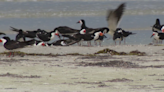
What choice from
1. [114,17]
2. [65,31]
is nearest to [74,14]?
[65,31]

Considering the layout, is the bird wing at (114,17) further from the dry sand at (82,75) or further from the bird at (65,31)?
the bird at (65,31)

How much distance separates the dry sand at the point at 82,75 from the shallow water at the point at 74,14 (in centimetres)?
711

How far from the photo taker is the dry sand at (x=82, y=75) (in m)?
5.79

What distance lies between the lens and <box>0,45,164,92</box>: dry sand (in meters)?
5.79

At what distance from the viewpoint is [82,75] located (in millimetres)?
7090

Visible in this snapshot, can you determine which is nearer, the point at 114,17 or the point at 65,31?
the point at 114,17

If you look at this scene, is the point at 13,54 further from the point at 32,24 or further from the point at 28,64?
the point at 32,24

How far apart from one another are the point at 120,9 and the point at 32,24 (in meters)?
11.0

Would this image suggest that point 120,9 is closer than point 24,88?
No

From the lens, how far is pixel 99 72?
7.46m

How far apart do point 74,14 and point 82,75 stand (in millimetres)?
20297

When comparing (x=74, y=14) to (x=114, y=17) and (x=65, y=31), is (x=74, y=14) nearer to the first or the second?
(x=65, y=31)

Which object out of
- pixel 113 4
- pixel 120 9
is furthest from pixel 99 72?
pixel 113 4

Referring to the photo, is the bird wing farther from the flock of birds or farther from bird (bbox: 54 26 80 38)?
bird (bbox: 54 26 80 38)
